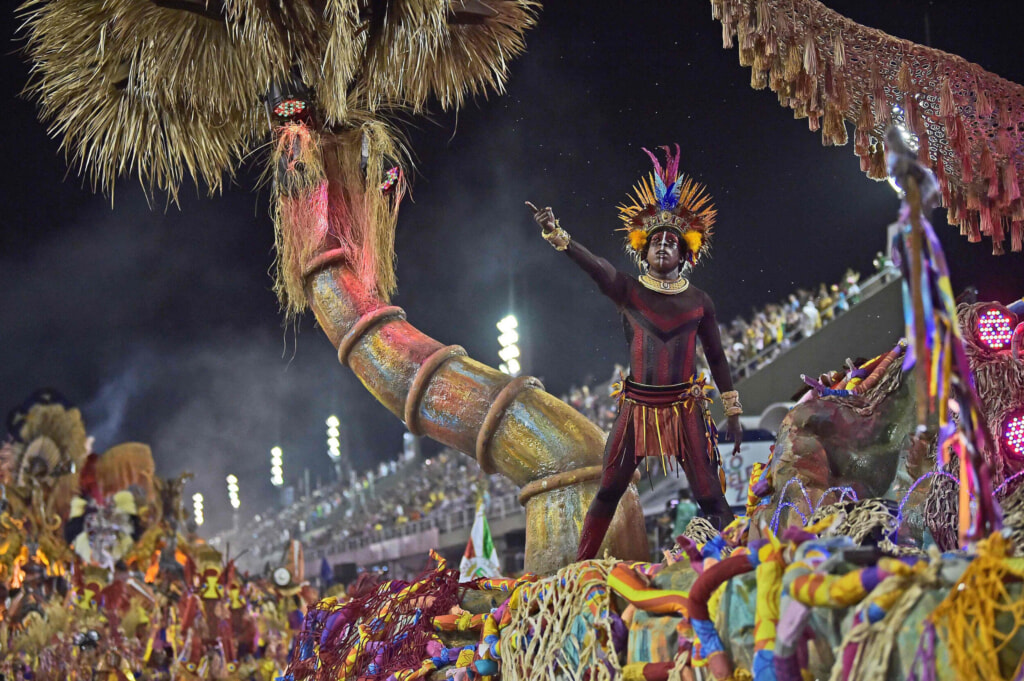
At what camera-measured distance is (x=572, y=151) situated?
23.0ft

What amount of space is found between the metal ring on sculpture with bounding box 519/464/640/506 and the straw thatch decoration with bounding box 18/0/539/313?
59.6 inches

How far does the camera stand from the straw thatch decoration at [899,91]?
3.89 meters

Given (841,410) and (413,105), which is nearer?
(841,410)

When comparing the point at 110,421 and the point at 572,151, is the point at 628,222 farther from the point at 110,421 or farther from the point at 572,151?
the point at 110,421

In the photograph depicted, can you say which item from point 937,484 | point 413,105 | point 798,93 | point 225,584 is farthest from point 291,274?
point 225,584

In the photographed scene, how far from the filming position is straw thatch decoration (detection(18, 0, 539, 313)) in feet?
17.1

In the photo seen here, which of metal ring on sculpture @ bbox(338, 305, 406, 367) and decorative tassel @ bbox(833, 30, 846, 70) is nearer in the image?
decorative tassel @ bbox(833, 30, 846, 70)

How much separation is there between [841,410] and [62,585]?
9.53 m

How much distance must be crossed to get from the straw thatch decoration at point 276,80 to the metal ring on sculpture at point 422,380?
66cm

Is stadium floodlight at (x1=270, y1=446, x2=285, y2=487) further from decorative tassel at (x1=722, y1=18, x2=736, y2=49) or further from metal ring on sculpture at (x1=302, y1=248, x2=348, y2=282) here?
decorative tassel at (x1=722, y1=18, x2=736, y2=49)

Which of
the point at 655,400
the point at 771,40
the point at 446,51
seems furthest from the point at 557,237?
the point at 446,51

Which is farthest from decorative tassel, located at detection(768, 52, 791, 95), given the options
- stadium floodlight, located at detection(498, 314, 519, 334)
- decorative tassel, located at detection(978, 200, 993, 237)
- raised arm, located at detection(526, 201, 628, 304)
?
stadium floodlight, located at detection(498, 314, 519, 334)

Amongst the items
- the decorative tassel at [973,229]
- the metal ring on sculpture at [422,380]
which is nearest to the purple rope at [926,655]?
the decorative tassel at [973,229]

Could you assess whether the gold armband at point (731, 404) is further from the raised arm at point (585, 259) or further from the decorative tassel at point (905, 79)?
the decorative tassel at point (905, 79)
